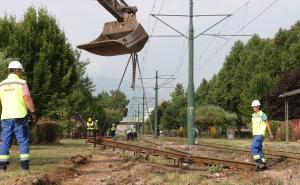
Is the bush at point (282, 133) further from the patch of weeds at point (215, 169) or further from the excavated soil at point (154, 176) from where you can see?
the patch of weeds at point (215, 169)

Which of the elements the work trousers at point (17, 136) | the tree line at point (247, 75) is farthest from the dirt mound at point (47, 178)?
the tree line at point (247, 75)

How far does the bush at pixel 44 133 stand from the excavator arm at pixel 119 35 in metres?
18.5

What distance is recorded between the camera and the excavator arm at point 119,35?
1267 cm

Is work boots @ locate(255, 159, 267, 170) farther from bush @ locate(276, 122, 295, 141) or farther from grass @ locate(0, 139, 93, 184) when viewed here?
bush @ locate(276, 122, 295, 141)

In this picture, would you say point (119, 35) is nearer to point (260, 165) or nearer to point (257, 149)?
point (257, 149)

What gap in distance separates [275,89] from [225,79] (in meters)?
18.0

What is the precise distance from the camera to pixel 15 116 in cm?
1012

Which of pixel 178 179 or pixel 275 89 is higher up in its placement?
pixel 275 89

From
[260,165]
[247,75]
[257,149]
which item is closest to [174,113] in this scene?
[247,75]

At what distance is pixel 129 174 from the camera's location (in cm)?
1088

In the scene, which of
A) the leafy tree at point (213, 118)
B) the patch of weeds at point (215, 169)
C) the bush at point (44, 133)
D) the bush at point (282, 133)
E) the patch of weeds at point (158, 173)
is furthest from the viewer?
the leafy tree at point (213, 118)

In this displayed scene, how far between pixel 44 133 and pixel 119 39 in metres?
20.5

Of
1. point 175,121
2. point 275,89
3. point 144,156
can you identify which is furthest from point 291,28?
point 144,156

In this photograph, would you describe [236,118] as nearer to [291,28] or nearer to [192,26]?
[291,28]
